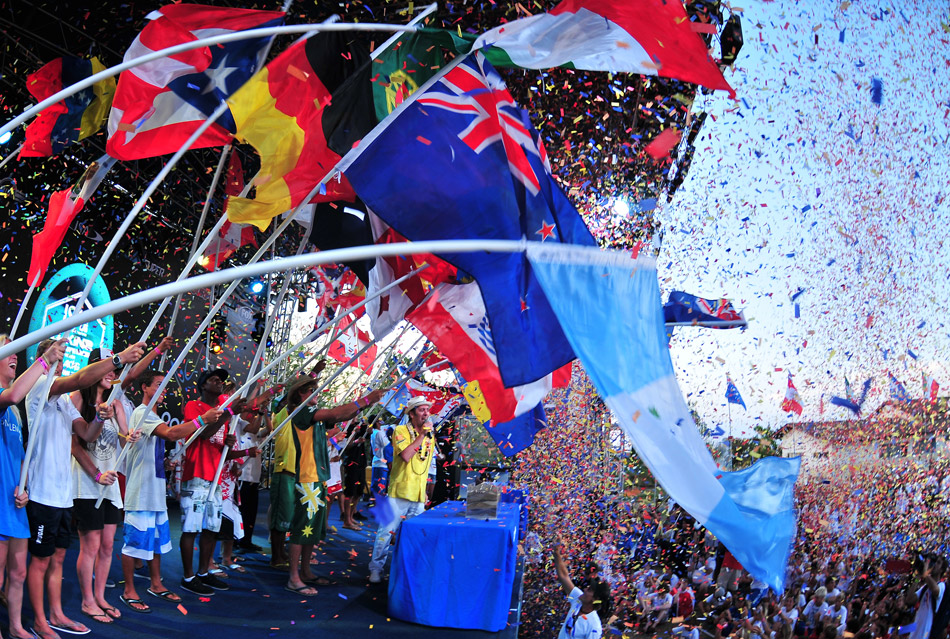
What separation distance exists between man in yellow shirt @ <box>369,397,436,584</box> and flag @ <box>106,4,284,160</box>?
3.92m

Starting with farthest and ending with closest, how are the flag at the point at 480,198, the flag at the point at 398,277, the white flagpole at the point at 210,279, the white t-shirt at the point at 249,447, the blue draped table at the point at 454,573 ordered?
the white t-shirt at the point at 249,447, the blue draped table at the point at 454,573, the flag at the point at 398,277, the flag at the point at 480,198, the white flagpole at the point at 210,279

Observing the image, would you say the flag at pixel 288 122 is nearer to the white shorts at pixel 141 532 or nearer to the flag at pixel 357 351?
the white shorts at pixel 141 532

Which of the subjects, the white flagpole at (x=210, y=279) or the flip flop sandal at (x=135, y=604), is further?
the flip flop sandal at (x=135, y=604)

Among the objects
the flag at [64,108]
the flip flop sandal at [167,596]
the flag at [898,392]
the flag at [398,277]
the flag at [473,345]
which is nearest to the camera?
the flag at [64,108]

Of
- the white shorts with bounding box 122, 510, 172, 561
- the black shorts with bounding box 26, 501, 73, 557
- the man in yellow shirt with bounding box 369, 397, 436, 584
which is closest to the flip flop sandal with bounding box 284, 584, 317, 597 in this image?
the man in yellow shirt with bounding box 369, 397, 436, 584

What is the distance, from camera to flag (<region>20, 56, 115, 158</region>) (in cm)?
552

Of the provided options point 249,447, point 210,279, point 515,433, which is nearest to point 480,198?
point 210,279

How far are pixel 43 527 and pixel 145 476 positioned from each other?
4.23 ft

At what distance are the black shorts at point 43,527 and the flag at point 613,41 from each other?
402 centimetres

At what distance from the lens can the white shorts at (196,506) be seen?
284 inches

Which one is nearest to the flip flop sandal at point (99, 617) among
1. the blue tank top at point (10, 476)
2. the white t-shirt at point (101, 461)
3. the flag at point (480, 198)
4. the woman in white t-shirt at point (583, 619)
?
the white t-shirt at point (101, 461)

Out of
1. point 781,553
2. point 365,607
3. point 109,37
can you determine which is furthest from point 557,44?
point 109,37

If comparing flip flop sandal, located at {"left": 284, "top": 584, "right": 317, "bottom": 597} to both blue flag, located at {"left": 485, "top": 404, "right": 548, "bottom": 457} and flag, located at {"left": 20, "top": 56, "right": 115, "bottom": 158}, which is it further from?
flag, located at {"left": 20, "top": 56, "right": 115, "bottom": 158}

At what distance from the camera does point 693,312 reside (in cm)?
547
